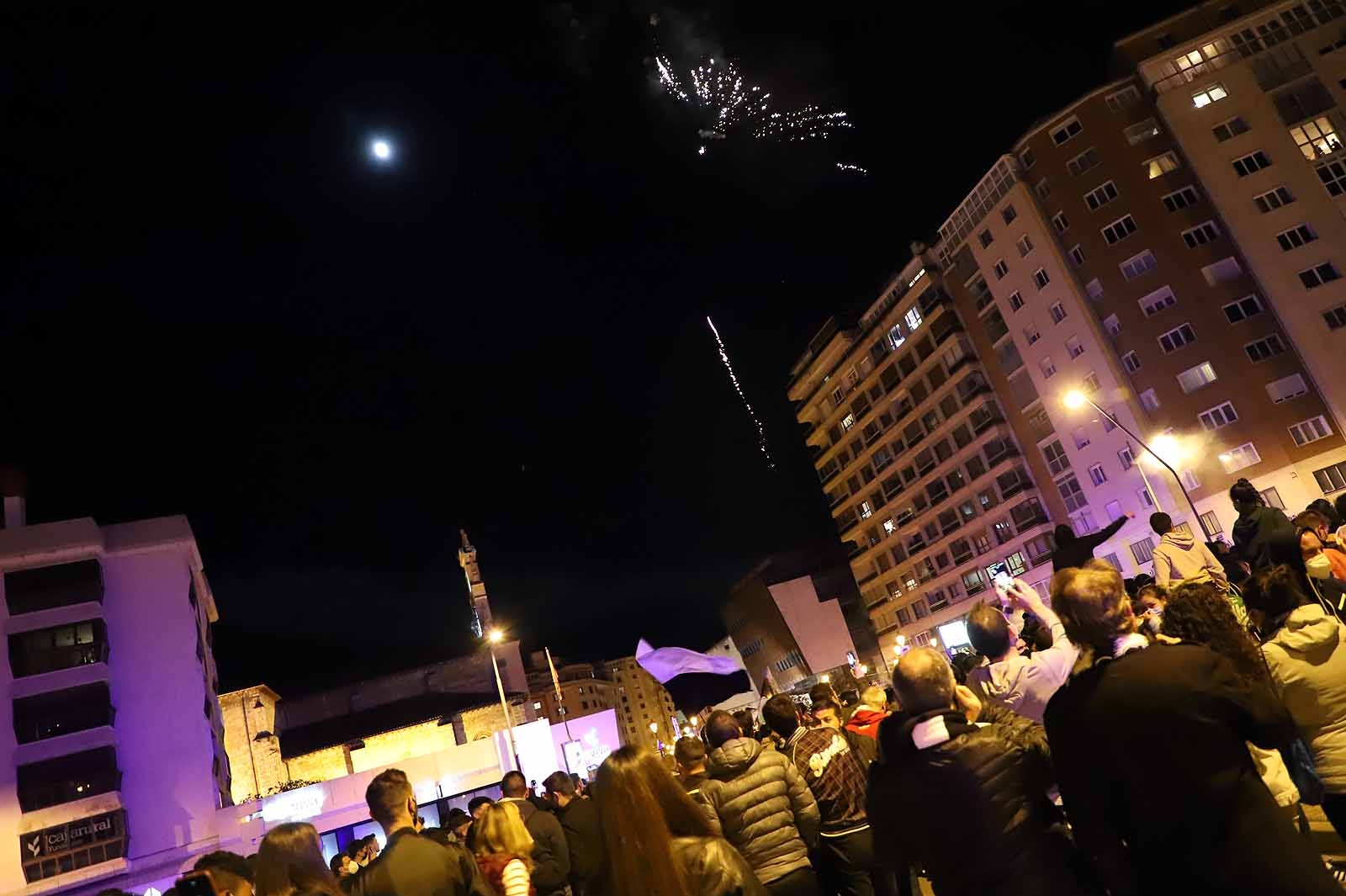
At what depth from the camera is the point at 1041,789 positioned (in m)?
3.83

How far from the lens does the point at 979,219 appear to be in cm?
5928

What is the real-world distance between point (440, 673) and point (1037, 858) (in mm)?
71207

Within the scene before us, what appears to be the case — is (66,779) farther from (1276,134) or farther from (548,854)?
(1276,134)

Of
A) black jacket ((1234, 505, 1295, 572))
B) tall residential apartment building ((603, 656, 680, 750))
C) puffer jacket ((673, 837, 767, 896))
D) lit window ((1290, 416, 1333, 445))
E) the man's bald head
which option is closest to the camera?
puffer jacket ((673, 837, 767, 896))

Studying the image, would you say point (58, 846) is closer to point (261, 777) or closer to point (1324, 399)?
point (261, 777)

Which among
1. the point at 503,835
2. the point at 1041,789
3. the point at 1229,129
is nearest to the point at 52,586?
the point at 503,835

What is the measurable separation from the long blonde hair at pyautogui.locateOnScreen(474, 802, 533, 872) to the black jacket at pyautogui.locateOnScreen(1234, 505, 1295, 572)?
21.2 ft

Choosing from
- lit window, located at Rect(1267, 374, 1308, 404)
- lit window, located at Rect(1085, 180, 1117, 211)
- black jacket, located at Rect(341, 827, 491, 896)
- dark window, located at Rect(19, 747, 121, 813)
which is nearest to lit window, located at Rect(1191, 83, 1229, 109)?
lit window, located at Rect(1085, 180, 1117, 211)

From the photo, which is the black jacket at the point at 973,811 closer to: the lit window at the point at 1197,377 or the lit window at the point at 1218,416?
the lit window at the point at 1218,416

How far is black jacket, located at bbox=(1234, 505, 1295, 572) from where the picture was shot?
798 centimetres

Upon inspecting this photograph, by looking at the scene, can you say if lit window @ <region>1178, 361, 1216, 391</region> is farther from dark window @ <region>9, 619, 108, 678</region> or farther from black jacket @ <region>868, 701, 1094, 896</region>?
dark window @ <region>9, 619, 108, 678</region>

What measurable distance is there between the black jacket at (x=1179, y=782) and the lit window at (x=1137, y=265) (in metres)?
52.6

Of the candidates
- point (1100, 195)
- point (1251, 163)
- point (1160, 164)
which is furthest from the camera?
point (1100, 195)

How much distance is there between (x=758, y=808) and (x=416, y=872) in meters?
2.12
